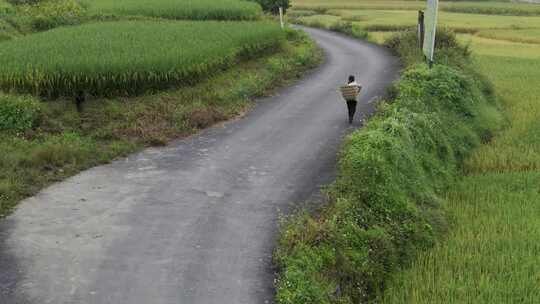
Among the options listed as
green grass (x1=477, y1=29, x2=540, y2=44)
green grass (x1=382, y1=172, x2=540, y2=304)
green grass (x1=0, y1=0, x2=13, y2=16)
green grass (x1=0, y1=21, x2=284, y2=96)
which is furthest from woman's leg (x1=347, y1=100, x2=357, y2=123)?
green grass (x1=477, y1=29, x2=540, y2=44)

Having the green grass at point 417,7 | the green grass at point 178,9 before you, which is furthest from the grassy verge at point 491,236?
the green grass at point 417,7

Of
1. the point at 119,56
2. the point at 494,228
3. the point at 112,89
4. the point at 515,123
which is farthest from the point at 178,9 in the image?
the point at 494,228

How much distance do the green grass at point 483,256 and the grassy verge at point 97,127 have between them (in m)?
5.93

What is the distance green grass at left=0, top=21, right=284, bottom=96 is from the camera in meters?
14.4

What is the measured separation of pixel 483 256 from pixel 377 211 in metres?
1.64

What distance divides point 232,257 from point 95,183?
3677 mm

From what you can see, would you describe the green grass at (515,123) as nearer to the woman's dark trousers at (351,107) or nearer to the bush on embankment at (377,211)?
the bush on embankment at (377,211)

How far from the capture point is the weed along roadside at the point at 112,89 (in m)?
12.0

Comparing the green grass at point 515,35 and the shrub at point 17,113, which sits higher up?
the shrub at point 17,113

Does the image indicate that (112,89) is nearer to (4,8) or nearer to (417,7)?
(4,8)

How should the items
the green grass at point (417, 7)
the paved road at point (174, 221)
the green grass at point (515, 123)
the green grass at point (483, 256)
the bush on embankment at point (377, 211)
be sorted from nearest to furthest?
1. the paved road at point (174, 221)
2. the bush on embankment at point (377, 211)
3. the green grass at point (483, 256)
4. the green grass at point (515, 123)
5. the green grass at point (417, 7)

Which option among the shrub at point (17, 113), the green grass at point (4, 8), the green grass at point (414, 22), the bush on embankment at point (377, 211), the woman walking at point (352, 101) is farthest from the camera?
the green grass at point (414, 22)

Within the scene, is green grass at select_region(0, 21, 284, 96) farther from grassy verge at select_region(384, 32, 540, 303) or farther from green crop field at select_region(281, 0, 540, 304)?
grassy verge at select_region(384, 32, 540, 303)

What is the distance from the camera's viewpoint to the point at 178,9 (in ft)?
95.6
